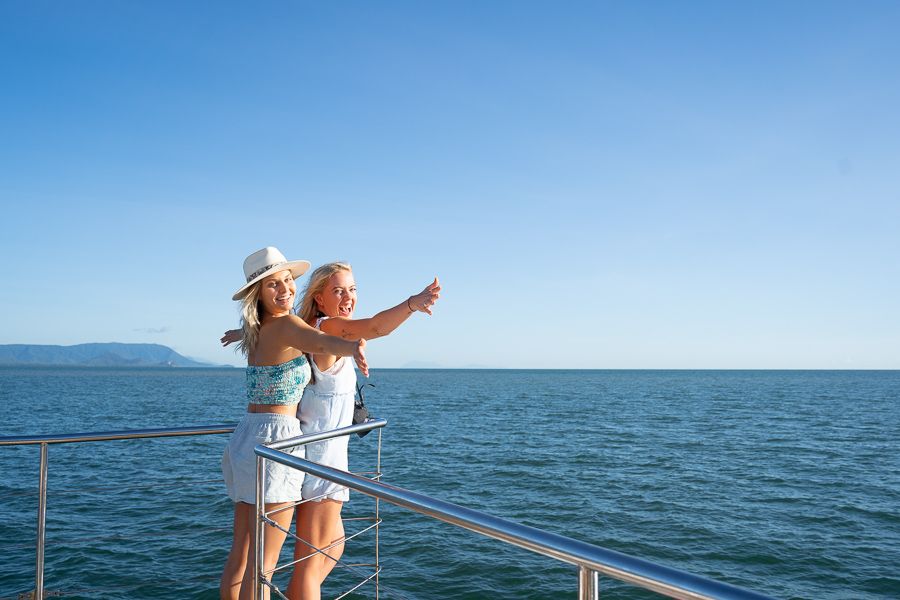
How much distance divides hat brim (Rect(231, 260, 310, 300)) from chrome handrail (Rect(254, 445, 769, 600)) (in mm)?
1407

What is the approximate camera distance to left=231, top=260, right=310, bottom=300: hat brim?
3.04m

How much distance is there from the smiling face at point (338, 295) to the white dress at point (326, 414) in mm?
96

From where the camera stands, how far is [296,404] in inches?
120

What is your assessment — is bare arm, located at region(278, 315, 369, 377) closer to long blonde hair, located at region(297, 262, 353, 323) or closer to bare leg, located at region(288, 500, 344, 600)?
long blonde hair, located at region(297, 262, 353, 323)

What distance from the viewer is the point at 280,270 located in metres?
3.12

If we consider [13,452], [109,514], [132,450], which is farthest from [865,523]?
[13,452]

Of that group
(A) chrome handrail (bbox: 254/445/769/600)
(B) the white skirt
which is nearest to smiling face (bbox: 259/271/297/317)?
(B) the white skirt

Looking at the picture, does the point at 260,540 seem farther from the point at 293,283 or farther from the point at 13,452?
the point at 13,452

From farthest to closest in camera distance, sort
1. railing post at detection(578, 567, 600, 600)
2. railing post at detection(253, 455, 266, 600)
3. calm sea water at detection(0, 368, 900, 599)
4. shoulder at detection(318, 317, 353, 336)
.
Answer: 1. calm sea water at detection(0, 368, 900, 599)
2. shoulder at detection(318, 317, 353, 336)
3. railing post at detection(253, 455, 266, 600)
4. railing post at detection(578, 567, 600, 600)

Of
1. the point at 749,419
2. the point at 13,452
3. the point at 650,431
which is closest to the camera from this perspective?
the point at 13,452

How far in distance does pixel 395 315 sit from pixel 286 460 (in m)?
0.90

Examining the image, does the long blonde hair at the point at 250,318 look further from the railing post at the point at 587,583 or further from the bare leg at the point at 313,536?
the railing post at the point at 587,583

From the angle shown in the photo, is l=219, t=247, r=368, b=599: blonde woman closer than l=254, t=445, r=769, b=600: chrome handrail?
No

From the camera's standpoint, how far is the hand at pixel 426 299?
3113 mm
